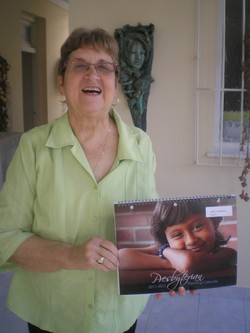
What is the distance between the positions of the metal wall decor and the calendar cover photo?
1376mm

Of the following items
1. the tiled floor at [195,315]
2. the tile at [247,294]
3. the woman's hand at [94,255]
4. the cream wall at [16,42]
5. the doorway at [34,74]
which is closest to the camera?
the woman's hand at [94,255]

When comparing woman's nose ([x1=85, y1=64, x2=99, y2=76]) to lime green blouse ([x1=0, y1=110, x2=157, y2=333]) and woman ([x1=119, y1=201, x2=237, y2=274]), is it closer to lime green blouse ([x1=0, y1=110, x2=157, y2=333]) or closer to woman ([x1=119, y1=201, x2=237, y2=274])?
lime green blouse ([x1=0, y1=110, x2=157, y2=333])

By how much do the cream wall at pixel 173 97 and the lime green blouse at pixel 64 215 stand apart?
1331mm

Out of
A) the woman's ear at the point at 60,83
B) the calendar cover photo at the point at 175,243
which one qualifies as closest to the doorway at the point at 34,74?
the woman's ear at the point at 60,83

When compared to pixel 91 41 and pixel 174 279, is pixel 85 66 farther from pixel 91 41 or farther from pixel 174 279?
pixel 174 279

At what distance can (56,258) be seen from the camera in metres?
1.01

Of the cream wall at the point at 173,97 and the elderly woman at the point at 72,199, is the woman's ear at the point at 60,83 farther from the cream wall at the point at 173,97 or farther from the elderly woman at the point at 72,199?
the cream wall at the point at 173,97

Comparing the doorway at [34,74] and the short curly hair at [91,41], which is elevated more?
the doorway at [34,74]

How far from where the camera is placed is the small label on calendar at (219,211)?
1085 millimetres

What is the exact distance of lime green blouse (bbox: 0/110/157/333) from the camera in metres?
1.05

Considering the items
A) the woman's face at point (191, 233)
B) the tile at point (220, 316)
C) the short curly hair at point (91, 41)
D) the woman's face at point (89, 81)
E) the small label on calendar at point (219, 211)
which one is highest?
the short curly hair at point (91, 41)

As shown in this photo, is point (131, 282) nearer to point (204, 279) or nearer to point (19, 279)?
point (204, 279)

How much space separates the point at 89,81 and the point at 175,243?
50 centimetres

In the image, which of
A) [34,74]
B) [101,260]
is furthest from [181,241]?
[34,74]
